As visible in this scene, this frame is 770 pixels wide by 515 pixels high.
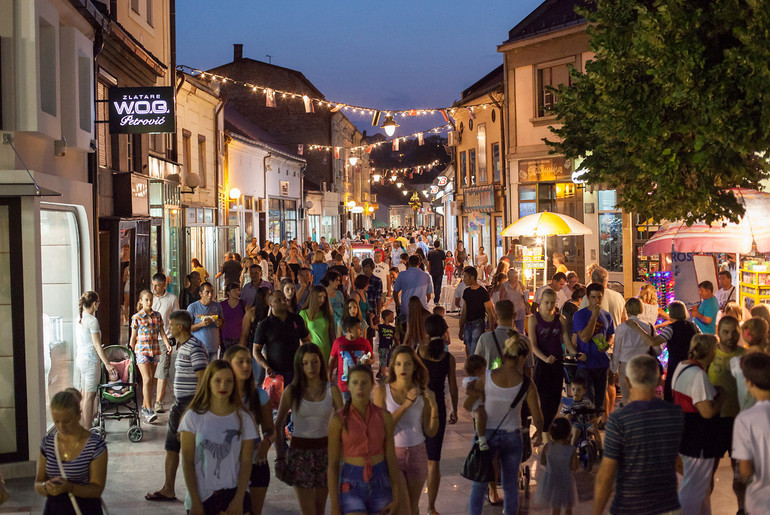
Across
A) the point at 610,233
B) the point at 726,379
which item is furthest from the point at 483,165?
the point at 726,379

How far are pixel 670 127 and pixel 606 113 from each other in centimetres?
76

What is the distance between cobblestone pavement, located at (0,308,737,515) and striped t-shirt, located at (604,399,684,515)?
227cm

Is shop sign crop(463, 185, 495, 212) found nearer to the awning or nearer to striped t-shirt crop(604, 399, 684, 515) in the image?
the awning

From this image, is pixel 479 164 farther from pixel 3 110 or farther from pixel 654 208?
pixel 3 110

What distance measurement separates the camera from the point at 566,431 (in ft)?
21.0

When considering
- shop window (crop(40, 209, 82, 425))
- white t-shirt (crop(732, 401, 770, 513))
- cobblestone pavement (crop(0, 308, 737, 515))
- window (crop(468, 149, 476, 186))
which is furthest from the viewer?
window (crop(468, 149, 476, 186))

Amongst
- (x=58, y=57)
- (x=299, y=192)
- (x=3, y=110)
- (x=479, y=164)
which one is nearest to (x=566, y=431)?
(x=3, y=110)

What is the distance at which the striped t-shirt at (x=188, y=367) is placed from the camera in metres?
7.43

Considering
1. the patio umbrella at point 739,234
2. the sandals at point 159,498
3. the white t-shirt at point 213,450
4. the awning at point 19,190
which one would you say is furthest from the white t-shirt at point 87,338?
the patio umbrella at point 739,234

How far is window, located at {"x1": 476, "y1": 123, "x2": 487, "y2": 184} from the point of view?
30266mm

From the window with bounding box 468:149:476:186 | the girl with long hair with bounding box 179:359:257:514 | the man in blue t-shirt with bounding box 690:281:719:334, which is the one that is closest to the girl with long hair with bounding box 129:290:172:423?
the girl with long hair with bounding box 179:359:257:514

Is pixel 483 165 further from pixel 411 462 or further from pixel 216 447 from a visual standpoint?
pixel 216 447

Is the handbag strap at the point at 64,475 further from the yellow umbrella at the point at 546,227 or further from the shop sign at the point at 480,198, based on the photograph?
the shop sign at the point at 480,198

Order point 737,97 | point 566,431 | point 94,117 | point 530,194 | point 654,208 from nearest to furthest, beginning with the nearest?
point 566,431
point 737,97
point 654,208
point 94,117
point 530,194
